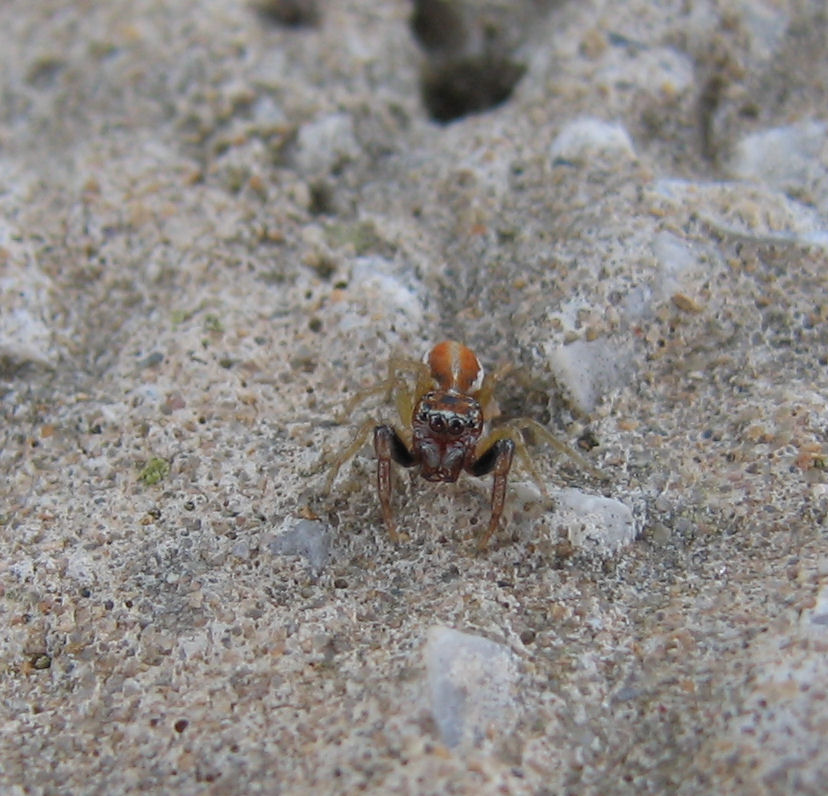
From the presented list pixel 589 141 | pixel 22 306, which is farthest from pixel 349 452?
pixel 589 141

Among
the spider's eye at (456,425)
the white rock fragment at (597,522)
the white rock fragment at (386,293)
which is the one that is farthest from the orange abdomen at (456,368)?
the white rock fragment at (597,522)

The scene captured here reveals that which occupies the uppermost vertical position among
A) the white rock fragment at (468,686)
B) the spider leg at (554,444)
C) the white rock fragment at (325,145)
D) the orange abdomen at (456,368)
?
the white rock fragment at (325,145)

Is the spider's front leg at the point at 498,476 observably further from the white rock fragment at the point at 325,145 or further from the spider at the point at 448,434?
the white rock fragment at the point at 325,145

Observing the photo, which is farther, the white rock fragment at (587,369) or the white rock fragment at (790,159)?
the white rock fragment at (790,159)

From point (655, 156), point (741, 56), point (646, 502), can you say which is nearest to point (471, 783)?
point (646, 502)

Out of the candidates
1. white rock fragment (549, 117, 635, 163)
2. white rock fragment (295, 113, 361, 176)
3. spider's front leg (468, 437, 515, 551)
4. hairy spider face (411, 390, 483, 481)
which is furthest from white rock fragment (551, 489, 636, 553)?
white rock fragment (295, 113, 361, 176)

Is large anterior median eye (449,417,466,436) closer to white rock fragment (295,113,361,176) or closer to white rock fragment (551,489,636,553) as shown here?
white rock fragment (551,489,636,553)
